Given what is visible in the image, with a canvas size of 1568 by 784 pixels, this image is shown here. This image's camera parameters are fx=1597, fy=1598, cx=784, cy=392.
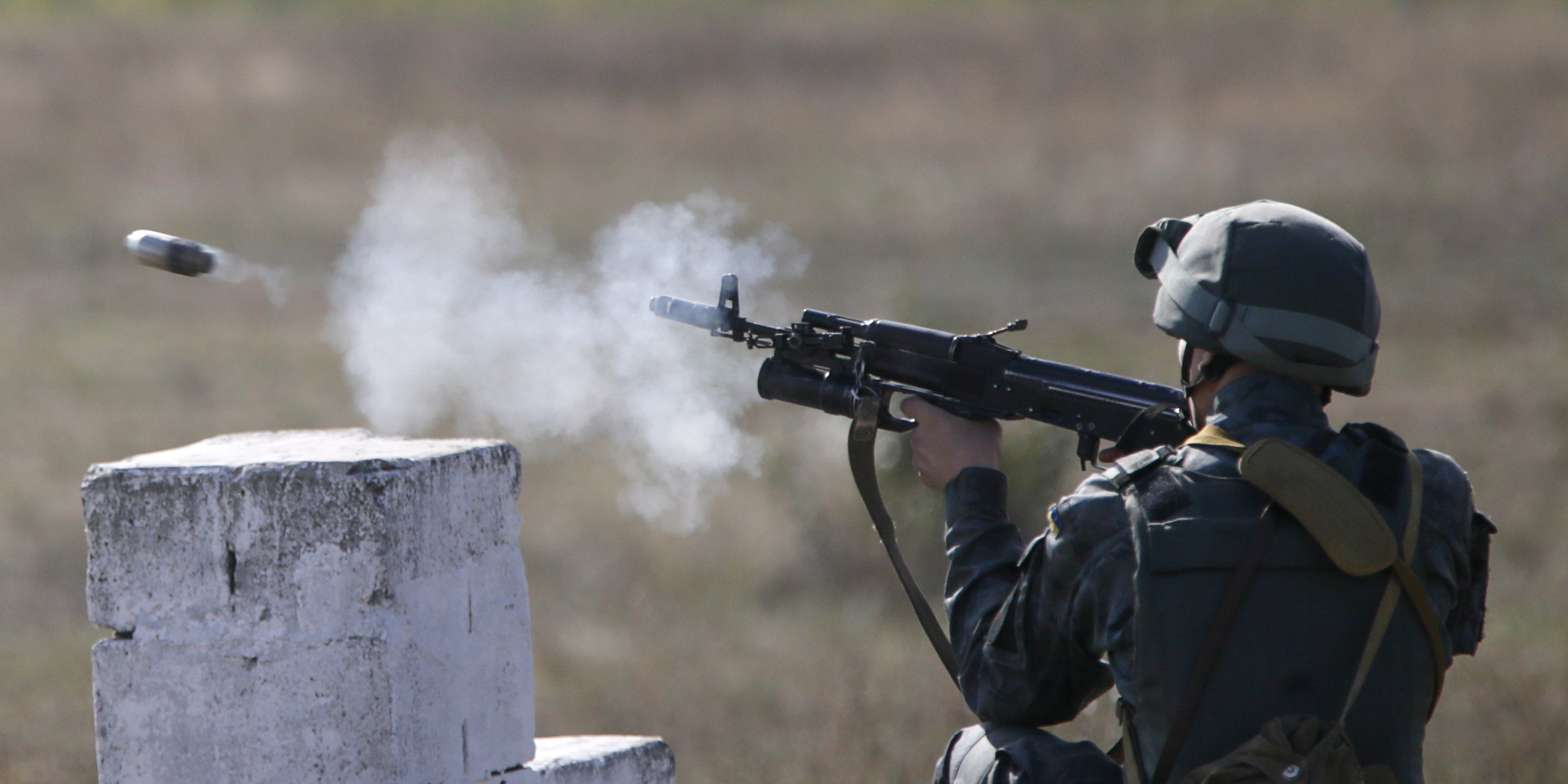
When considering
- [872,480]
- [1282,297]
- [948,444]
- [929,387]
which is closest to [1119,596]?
[1282,297]

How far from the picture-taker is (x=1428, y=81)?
2672cm

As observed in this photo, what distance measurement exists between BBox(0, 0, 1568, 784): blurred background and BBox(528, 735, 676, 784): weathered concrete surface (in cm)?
149

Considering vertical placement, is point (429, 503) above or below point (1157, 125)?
below

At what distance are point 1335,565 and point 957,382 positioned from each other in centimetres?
127

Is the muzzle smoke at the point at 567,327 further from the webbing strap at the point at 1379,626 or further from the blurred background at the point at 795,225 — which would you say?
the webbing strap at the point at 1379,626

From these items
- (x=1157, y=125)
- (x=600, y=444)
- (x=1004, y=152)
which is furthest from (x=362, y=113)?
(x=600, y=444)

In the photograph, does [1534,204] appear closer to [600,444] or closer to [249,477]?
[600,444]

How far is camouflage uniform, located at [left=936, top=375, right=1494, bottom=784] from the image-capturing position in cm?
270

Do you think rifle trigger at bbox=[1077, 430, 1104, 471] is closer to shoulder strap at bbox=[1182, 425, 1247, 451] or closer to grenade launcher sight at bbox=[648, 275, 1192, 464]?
grenade launcher sight at bbox=[648, 275, 1192, 464]

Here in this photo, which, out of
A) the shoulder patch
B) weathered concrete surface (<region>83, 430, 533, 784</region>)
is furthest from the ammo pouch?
weathered concrete surface (<region>83, 430, 533, 784</region>)

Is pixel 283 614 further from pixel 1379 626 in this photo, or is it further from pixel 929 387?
pixel 1379 626

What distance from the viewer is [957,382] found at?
→ 377cm

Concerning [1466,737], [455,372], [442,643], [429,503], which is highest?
[455,372]

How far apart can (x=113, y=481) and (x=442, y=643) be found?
2.60ft
